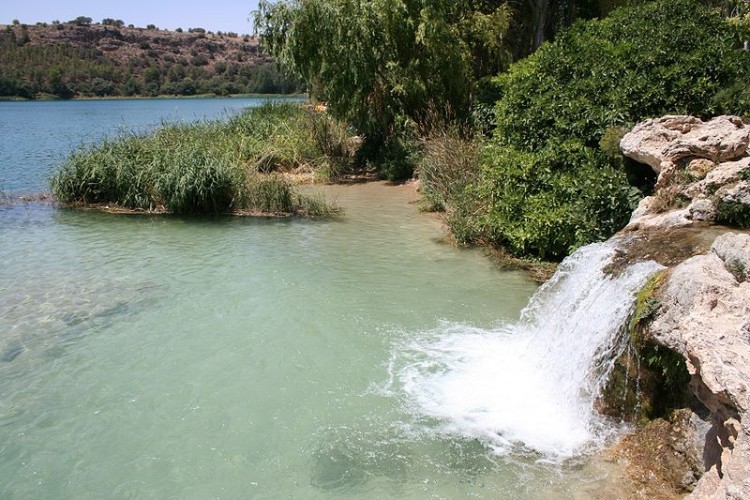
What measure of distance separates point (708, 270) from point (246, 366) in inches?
168

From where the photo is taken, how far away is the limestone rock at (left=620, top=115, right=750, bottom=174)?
6.62 m

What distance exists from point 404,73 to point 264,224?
6.46m

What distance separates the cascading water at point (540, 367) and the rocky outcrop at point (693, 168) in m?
0.82

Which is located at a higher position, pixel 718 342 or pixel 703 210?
pixel 703 210

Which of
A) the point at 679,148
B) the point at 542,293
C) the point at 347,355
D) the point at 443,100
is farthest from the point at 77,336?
the point at 443,100

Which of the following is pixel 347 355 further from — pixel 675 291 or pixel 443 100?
pixel 443 100

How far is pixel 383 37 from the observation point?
52.9 feet

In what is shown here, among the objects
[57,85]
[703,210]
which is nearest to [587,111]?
[703,210]

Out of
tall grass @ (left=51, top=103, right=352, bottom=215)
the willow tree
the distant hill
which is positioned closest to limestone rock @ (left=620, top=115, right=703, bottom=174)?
tall grass @ (left=51, top=103, right=352, bottom=215)

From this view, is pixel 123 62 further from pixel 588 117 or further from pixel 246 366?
pixel 246 366

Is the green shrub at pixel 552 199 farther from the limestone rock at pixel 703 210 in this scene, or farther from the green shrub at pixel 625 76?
the limestone rock at pixel 703 210

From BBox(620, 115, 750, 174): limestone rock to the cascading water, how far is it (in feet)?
4.44

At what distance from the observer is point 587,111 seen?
336 inches

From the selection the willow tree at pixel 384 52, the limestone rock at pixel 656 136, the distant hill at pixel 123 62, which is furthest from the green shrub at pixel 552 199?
the distant hill at pixel 123 62
